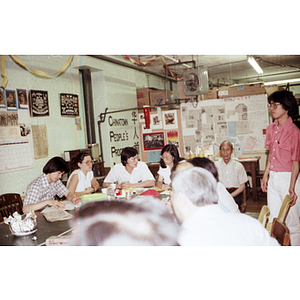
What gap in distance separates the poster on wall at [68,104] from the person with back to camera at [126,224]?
114cm

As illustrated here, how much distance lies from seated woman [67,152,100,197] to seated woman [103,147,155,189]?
0.11 m

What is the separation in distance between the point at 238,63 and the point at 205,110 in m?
0.53

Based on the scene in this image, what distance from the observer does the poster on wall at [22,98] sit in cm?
308

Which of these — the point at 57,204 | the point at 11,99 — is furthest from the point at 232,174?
the point at 11,99

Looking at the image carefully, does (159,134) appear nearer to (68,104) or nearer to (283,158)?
(283,158)

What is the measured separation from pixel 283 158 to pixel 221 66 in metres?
0.92

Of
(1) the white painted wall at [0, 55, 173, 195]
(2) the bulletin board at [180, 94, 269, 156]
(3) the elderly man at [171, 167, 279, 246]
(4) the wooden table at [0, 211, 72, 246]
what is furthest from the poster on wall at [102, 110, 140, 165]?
(4) the wooden table at [0, 211, 72, 246]

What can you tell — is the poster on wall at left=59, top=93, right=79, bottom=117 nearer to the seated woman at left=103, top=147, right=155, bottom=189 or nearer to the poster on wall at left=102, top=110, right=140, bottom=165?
the poster on wall at left=102, top=110, right=140, bottom=165

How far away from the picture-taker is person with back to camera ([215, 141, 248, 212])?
7.68ft

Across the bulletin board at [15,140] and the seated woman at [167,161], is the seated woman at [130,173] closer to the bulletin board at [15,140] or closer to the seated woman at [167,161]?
the seated woman at [167,161]

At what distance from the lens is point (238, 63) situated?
253cm

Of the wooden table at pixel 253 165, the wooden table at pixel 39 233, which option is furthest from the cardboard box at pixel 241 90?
the wooden table at pixel 39 233

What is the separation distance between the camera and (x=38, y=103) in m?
3.22

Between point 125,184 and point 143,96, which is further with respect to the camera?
point 125,184
